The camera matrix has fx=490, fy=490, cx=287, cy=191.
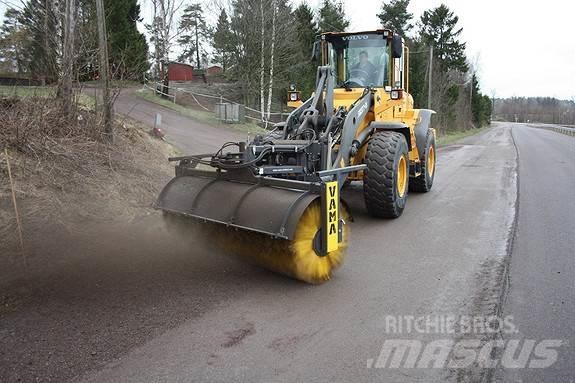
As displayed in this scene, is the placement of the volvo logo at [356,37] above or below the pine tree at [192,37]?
below

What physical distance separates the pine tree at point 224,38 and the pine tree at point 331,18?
10.8 m

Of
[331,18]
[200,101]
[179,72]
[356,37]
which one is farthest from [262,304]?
[179,72]

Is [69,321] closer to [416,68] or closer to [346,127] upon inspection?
[346,127]

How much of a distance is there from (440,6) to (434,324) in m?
56.6

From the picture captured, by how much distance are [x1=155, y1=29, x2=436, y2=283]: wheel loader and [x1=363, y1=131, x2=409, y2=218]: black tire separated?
0.01m

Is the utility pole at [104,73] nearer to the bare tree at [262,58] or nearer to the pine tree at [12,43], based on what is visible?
the pine tree at [12,43]

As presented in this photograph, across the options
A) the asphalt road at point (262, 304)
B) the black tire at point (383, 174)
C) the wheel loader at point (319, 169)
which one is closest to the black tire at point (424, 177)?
the wheel loader at point (319, 169)

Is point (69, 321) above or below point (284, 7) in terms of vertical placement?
below

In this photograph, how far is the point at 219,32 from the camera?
86.6 feet

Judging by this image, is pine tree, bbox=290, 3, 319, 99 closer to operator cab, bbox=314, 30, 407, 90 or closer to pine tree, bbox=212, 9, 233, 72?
pine tree, bbox=212, 9, 233, 72

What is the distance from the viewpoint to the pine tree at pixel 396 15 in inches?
1825

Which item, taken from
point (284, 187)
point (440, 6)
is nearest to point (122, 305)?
point (284, 187)

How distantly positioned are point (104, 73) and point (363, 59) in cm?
464

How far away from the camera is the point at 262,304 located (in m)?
4.34
